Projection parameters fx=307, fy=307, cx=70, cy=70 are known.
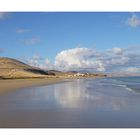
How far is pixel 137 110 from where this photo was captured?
28.5 feet

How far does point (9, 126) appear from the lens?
6.43 m

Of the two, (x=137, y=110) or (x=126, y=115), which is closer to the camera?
A: (x=126, y=115)

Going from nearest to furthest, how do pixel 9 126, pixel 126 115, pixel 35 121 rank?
1. pixel 9 126
2. pixel 35 121
3. pixel 126 115
